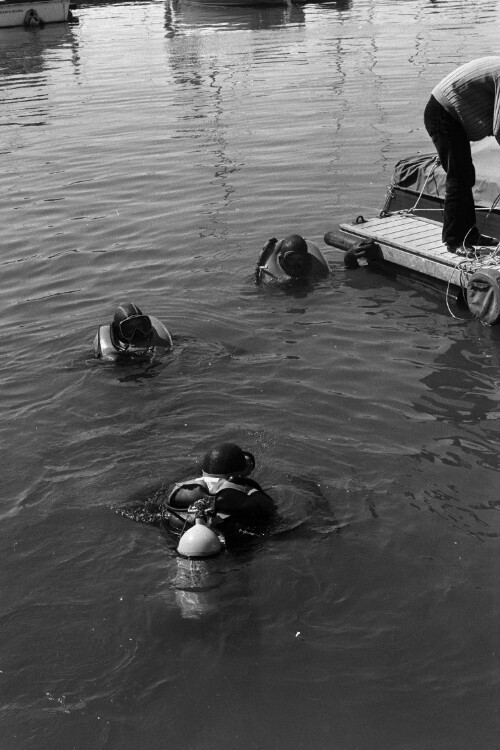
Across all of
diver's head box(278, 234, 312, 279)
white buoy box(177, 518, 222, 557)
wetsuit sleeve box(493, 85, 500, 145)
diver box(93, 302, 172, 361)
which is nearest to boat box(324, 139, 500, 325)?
diver's head box(278, 234, 312, 279)

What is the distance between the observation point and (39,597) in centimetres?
700

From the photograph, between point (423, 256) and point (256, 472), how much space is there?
5151 millimetres

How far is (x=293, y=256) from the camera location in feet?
42.1

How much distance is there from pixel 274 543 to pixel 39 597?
1829 millimetres

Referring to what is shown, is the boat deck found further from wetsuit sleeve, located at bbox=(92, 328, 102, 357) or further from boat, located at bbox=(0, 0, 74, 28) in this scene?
boat, located at bbox=(0, 0, 74, 28)

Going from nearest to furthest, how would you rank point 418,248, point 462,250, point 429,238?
point 462,250, point 418,248, point 429,238

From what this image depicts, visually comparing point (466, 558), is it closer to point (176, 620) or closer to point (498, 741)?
point (498, 741)

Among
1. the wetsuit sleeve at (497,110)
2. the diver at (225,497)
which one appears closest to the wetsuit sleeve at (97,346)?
the diver at (225,497)

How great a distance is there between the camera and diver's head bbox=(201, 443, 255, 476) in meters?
7.14

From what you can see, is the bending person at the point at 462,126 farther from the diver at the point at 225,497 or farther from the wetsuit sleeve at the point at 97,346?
the diver at the point at 225,497

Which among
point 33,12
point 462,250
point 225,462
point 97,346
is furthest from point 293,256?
point 33,12

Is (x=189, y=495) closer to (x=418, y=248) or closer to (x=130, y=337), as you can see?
(x=130, y=337)

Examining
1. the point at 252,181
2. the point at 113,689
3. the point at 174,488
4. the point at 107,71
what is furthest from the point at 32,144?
the point at 113,689

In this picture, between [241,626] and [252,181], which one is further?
[252,181]
